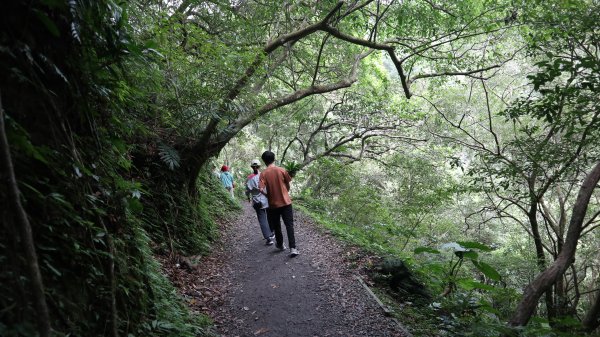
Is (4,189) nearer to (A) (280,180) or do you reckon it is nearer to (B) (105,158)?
(B) (105,158)

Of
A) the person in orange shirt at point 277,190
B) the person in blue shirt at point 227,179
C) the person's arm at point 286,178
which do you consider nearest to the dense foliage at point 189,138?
the person's arm at point 286,178

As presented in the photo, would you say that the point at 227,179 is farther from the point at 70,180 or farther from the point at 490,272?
the point at 70,180

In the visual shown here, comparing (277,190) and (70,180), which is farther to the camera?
(277,190)

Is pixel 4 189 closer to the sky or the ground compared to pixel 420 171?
closer to the ground

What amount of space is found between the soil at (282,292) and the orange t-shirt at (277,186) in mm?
1212

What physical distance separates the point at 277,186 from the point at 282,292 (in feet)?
6.61

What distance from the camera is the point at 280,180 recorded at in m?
6.98

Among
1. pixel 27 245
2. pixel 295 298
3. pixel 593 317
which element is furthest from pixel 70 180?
pixel 593 317

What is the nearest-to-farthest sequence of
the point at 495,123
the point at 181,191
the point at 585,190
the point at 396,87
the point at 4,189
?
the point at 4,189
the point at 585,190
the point at 181,191
the point at 495,123
the point at 396,87

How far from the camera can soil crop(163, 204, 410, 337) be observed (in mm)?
4844

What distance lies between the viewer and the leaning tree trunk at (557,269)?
15.9 feet

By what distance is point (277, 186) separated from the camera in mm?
6945

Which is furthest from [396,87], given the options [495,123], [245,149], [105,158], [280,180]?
[105,158]

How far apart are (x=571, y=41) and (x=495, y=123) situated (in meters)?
13.2
